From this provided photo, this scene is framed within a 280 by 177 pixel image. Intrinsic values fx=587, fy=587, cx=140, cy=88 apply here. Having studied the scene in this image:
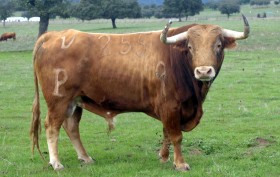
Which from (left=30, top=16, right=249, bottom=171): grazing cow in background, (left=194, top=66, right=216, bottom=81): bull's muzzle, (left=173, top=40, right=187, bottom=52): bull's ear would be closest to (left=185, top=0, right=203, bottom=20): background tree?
(left=30, top=16, right=249, bottom=171): grazing cow in background

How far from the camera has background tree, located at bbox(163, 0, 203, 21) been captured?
97188 millimetres

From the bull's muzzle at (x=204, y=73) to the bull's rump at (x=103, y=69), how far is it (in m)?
1.05

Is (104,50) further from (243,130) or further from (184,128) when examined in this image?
(243,130)

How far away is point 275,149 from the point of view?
33.3 feet

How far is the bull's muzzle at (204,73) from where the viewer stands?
8.27 m

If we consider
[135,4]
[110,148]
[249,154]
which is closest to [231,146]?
[249,154]

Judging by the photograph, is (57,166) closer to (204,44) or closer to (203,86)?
(203,86)

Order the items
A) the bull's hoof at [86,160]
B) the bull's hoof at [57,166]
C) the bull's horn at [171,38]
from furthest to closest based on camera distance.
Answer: the bull's hoof at [86,160] < the bull's hoof at [57,166] < the bull's horn at [171,38]

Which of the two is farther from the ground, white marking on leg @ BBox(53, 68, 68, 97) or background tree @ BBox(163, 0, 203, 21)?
white marking on leg @ BBox(53, 68, 68, 97)

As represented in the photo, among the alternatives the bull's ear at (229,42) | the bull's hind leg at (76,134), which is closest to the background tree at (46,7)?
the bull's hind leg at (76,134)

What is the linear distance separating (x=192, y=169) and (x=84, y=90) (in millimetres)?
2151

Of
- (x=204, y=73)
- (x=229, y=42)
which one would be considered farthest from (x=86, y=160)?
(x=229, y=42)

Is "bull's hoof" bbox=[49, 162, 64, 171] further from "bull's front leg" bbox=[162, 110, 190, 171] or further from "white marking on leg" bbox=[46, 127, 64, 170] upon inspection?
"bull's front leg" bbox=[162, 110, 190, 171]

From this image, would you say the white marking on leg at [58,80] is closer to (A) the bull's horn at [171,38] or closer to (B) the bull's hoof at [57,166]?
(B) the bull's hoof at [57,166]
